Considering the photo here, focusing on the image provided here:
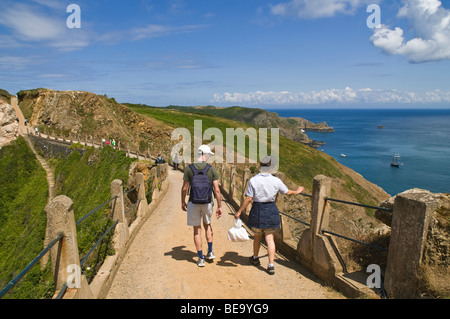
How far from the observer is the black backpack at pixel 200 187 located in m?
5.44

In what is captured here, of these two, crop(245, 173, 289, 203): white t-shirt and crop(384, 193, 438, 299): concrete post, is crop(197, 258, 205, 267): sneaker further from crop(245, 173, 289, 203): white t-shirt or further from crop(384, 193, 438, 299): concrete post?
crop(384, 193, 438, 299): concrete post

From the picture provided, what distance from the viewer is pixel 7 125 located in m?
41.8

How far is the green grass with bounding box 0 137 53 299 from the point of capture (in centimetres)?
1437

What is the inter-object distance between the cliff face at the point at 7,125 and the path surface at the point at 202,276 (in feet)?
138

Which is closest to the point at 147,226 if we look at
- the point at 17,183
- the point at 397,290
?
the point at 397,290

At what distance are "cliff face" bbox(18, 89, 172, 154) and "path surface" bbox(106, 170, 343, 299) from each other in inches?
1303

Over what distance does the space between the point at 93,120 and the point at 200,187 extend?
39218 mm

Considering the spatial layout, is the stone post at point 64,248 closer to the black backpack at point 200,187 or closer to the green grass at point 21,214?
the black backpack at point 200,187

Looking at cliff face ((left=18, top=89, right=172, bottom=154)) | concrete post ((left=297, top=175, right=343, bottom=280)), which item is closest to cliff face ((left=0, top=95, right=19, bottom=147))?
cliff face ((left=18, top=89, right=172, bottom=154))

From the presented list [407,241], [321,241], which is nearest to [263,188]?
[321,241]

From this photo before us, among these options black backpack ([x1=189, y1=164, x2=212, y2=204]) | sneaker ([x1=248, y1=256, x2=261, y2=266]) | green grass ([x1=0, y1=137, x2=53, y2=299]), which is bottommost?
green grass ([x1=0, y1=137, x2=53, y2=299])

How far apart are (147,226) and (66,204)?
6032 millimetres

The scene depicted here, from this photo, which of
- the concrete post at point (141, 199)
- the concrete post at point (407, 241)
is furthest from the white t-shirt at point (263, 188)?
the concrete post at point (141, 199)

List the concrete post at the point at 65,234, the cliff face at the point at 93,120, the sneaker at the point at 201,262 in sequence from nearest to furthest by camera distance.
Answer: the concrete post at the point at 65,234
the sneaker at the point at 201,262
the cliff face at the point at 93,120
